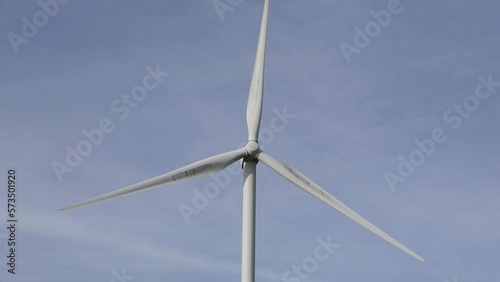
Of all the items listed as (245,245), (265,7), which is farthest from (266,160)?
(265,7)

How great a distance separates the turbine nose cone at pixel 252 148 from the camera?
39.0m

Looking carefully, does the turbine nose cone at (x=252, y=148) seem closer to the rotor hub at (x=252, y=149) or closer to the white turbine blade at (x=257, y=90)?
the rotor hub at (x=252, y=149)

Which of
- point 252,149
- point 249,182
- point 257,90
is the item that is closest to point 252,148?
point 252,149

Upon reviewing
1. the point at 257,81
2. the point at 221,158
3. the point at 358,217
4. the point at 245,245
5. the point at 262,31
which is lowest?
the point at 245,245

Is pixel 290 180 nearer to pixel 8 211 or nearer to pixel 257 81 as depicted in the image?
pixel 257 81

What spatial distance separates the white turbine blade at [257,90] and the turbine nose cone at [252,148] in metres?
0.56

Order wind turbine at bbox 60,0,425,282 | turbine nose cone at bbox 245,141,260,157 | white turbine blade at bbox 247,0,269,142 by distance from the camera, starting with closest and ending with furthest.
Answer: wind turbine at bbox 60,0,425,282, turbine nose cone at bbox 245,141,260,157, white turbine blade at bbox 247,0,269,142

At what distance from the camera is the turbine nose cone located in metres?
39.0

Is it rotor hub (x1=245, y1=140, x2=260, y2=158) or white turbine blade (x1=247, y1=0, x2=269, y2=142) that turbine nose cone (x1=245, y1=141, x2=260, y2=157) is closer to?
rotor hub (x1=245, y1=140, x2=260, y2=158)

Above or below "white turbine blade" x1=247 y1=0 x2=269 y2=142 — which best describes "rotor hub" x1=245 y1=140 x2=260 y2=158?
below

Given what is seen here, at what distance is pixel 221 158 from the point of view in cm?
3916

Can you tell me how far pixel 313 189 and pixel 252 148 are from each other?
430 cm

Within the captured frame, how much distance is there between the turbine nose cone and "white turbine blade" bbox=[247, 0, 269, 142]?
0.56 meters

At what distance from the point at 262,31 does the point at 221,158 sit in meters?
10.4
